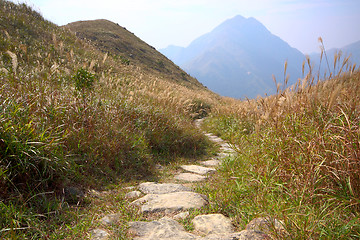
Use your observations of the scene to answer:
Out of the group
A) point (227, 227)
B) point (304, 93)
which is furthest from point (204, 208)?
point (304, 93)

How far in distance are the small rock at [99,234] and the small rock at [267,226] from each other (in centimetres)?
121

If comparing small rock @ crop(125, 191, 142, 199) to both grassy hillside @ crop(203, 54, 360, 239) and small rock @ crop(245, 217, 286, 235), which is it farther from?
small rock @ crop(245, 217, 286, 235)

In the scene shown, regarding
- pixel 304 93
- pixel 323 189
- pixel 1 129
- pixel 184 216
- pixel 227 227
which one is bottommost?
pixel 184 216

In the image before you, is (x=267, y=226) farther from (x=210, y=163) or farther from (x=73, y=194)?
(x=210, y=163)

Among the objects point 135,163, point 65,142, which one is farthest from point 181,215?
point 65,142

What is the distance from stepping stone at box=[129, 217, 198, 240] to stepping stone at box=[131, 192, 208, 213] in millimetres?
293

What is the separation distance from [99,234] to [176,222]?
2.36 ft

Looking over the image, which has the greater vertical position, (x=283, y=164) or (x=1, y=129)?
(x=283, y=164)

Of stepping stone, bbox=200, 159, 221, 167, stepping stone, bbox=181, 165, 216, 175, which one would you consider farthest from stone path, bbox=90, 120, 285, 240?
stepping stone, bbox=200, 159, 221, 167

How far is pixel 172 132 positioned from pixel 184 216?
306 cm

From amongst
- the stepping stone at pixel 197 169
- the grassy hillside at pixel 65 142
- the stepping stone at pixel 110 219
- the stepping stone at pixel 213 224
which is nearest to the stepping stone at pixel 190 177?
the stepping stone at pixel 197 169

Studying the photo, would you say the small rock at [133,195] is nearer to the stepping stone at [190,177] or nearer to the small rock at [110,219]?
the small rock at [110,219]

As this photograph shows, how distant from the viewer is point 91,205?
99.7 inches

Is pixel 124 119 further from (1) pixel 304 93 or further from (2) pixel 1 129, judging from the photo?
(1) pixel 304 93
